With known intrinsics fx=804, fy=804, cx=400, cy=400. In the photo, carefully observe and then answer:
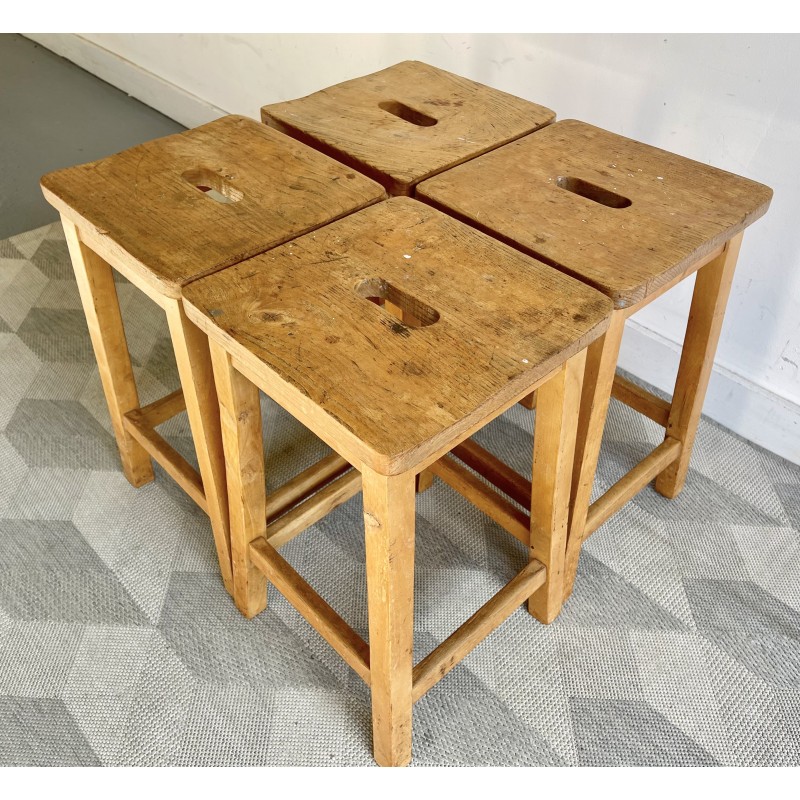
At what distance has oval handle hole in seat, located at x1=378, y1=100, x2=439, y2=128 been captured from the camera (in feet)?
4.99

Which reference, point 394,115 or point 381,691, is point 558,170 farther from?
point 381,691

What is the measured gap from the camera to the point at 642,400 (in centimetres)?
162

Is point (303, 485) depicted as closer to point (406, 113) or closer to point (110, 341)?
point (110, 341)

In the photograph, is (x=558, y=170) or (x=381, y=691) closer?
(x=381, y=691)

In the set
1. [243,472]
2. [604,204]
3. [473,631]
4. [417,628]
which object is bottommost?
[417,628]

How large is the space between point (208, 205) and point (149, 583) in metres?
0.72

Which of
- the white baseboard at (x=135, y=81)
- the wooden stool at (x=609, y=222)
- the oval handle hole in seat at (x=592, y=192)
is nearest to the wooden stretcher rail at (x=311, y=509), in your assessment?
the wooden stool at (x=609, y=222)

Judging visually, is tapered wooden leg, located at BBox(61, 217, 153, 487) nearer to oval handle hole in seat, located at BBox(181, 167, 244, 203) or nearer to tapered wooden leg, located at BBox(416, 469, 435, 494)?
oval handle hole in seat, located at BBox(181, 167, 244, 203)

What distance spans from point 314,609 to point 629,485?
640 millimetres

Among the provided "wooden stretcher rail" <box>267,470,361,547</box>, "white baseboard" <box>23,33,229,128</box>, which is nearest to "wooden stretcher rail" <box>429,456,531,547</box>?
"wooden stretcher rail" <box>267,470,361,547</box>

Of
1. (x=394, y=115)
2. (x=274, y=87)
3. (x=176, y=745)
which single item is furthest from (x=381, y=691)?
(x=274, y=87)

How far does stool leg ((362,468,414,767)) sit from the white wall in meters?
1.09

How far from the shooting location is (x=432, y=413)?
90cm

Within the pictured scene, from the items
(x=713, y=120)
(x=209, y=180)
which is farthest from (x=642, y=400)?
(x=209, y=180)
